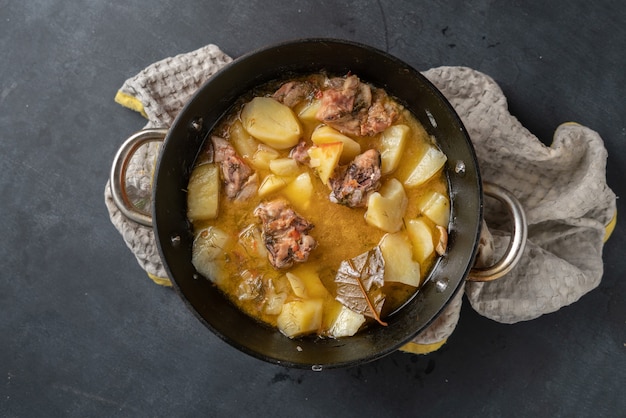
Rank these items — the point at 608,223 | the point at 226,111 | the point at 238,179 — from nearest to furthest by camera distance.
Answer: the point at 238,179 < the point at 226,111 < the point at 608,223

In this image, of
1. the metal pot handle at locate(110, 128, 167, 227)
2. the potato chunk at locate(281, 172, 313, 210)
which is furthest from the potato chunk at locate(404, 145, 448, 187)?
the metal pot handle at locate(110, 128, 167, 227)

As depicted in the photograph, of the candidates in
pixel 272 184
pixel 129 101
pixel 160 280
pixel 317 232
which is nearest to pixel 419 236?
pixel 317 232

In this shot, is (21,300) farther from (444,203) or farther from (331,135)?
(444,203)

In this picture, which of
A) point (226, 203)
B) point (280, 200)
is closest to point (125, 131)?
point (226, 203)

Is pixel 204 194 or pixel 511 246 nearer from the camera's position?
pixel 511 246

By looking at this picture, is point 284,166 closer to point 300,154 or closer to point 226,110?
point 300,154

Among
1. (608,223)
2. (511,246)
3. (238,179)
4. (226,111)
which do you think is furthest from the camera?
(608,223)

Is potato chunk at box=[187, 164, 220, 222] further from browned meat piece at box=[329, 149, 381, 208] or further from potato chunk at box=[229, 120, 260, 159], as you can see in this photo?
browned meat piece at box=[329, 149, 381, 208]

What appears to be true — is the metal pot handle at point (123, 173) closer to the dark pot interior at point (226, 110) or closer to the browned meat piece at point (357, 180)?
the dark pot interior at point (226, 110)
